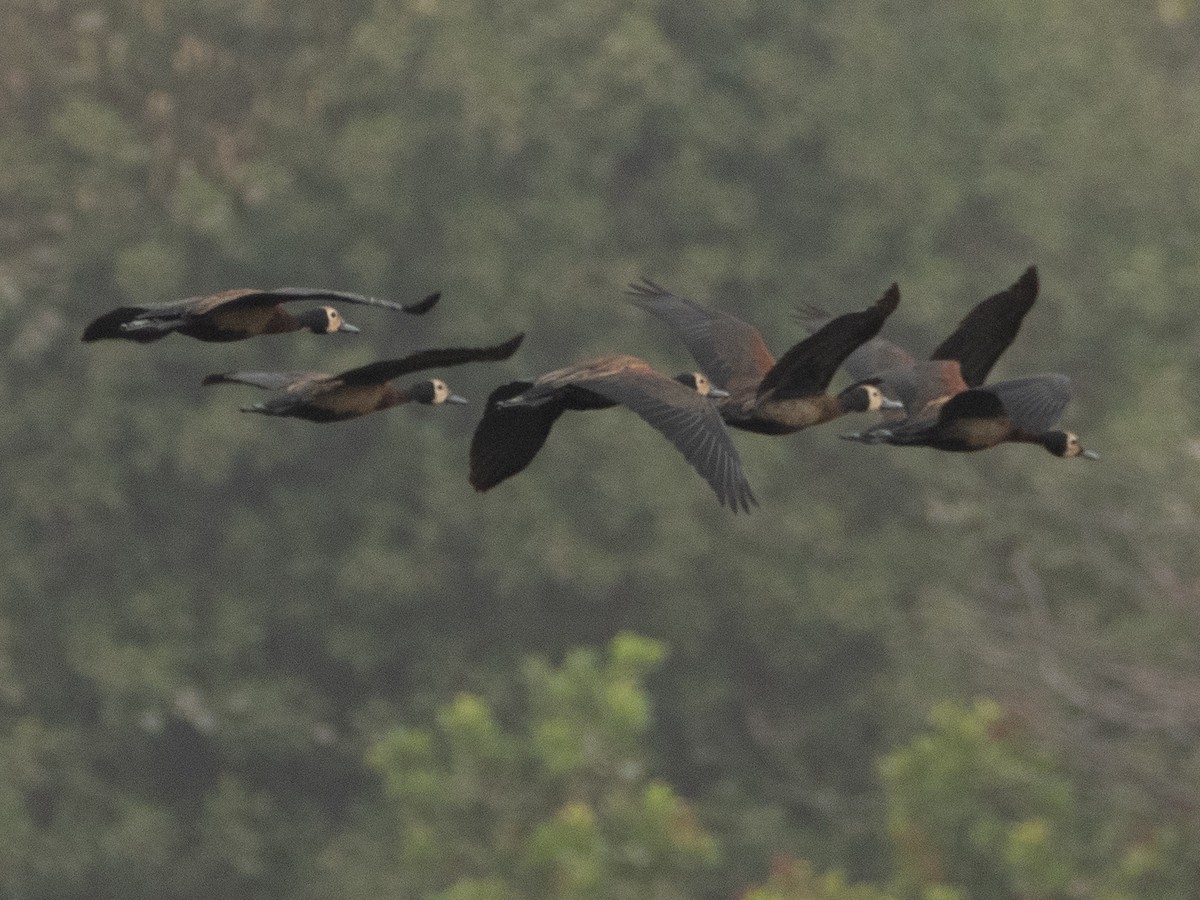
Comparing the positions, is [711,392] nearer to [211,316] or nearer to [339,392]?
[339,392]

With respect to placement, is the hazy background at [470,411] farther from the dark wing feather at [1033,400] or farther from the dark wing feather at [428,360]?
the dark wing feather at [428,360]

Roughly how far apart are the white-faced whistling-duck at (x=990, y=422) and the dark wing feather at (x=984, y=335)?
6cm

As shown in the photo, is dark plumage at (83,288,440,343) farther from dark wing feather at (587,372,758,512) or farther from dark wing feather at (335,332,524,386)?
dark wing feather at (587,372,758,512)

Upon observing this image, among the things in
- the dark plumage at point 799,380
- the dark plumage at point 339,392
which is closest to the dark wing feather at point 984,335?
the dark plumage at point 799,380

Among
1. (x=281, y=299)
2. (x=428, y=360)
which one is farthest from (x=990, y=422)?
(x=281, y=299)

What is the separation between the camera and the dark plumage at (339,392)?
2.89m

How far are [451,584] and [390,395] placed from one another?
1820cm

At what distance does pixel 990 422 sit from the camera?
9.71ft

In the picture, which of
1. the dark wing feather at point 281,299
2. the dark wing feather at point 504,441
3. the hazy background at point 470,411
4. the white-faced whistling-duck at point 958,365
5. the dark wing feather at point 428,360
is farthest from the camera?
the hazy background at point 470,411

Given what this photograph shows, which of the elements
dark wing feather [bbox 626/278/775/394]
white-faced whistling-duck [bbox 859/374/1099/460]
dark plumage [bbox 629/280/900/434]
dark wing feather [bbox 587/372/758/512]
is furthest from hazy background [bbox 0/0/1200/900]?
white-faced whistling-duck [bbox 859/374/1099/460]

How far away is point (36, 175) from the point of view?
774 inches

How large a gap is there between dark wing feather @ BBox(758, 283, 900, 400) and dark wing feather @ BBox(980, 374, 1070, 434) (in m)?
0.18

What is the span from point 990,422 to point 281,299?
838mm

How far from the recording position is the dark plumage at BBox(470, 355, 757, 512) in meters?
2.96
